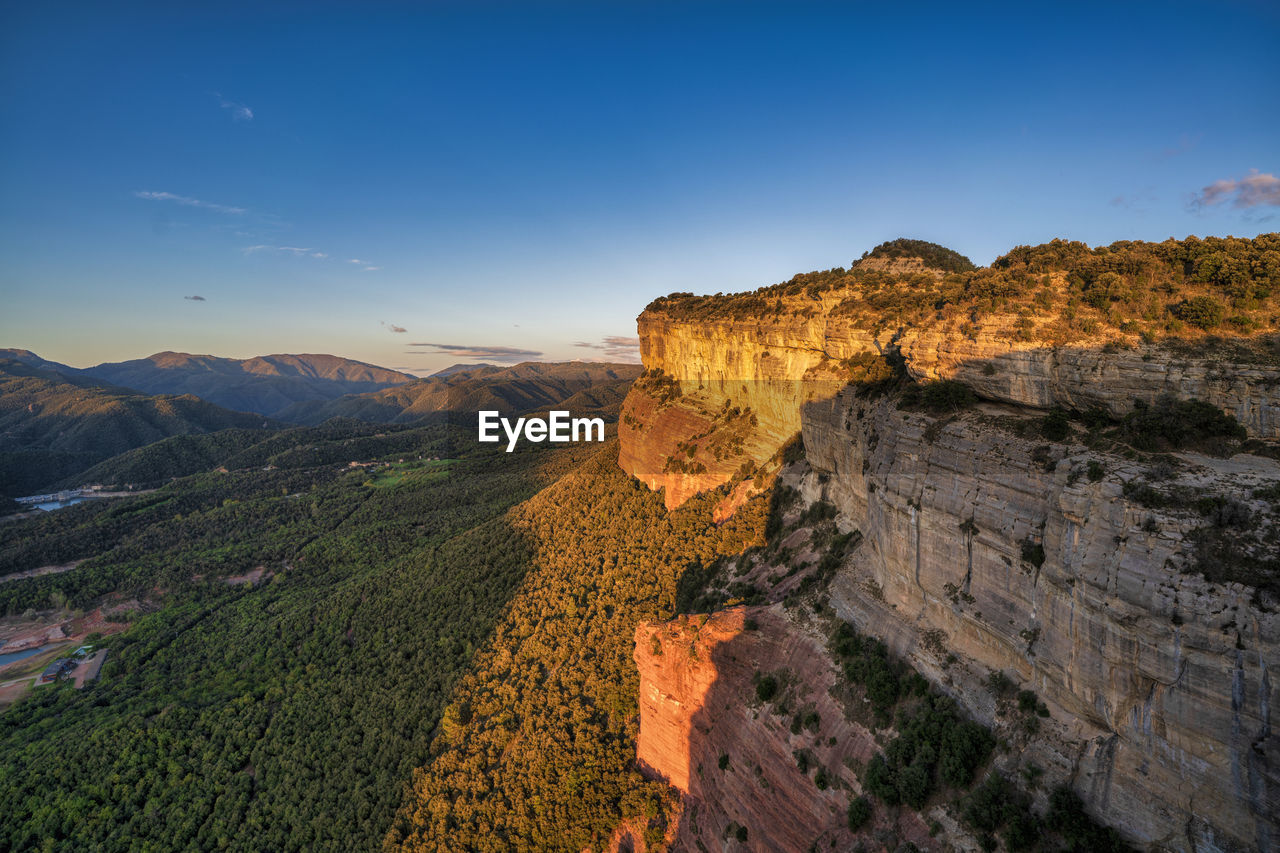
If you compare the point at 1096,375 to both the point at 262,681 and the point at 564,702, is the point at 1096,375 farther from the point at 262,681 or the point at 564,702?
the point at 262,681

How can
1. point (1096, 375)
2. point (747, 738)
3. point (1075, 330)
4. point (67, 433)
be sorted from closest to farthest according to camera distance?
point (1096, 375) < point (1075, 330) < point (747, 738) < point (67, 433)

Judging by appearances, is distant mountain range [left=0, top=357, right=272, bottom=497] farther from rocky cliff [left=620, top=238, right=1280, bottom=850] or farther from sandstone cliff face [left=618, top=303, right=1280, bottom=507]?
rocky cliff [left=620, top=238, right=1280, bottom=850]

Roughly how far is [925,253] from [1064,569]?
48.6m

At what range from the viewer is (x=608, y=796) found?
90.1 feet

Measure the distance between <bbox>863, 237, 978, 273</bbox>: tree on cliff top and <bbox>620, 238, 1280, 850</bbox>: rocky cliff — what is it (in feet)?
87.8

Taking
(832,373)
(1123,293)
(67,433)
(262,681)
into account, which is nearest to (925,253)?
(832,373)

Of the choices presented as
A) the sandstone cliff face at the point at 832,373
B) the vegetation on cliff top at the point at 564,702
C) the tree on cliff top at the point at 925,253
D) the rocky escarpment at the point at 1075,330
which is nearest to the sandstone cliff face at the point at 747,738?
the vegetation on cliff top at the point at 564,702

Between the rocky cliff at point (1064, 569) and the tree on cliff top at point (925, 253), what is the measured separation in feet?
87.8

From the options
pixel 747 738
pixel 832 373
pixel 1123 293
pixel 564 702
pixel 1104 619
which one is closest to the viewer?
pixel 1104 619

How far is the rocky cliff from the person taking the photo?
34.8ft

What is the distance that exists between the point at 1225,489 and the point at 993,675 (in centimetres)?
872

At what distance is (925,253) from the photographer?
51.7 metres

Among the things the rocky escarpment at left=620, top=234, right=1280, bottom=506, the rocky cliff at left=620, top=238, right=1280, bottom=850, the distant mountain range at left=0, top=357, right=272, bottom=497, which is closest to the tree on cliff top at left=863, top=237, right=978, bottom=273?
the rocky escarpment at left=620, top=234, right=1280, bottom=506

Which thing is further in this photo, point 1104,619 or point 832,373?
point 832,373
